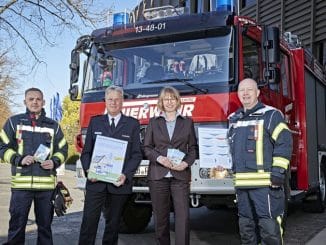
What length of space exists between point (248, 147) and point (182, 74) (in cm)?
182

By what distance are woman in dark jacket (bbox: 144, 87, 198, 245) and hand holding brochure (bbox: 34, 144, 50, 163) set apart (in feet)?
3.26

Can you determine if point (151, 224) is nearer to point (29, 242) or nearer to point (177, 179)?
point (29, 242)

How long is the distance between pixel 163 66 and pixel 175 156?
169 centimetres

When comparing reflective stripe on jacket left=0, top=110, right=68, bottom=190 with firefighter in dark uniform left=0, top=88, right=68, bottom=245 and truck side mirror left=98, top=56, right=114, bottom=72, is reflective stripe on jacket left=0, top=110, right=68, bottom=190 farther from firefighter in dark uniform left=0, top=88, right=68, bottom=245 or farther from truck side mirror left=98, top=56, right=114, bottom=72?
truck side mirror left=98, top=56, right=114, bottom=72

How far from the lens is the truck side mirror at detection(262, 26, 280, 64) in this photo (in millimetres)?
5910

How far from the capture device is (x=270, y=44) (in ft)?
19.5

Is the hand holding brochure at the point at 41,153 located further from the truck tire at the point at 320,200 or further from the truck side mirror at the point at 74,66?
the truck tire at the point at 320,200

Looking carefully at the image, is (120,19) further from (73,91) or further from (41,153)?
(41,153)

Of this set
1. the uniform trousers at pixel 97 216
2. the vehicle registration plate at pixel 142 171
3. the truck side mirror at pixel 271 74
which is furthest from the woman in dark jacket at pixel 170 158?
the truck side mirror at pixel 271 74

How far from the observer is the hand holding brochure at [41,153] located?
196 inches

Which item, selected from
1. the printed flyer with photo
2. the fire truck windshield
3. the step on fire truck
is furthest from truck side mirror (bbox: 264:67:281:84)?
the printed flyer with photo

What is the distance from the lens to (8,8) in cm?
1040

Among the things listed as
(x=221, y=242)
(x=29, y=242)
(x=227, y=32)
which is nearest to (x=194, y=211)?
(x=221, y=242)

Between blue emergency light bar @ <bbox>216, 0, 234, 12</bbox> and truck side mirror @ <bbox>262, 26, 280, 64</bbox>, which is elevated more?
blue emergency light bar @ <bbox>216, 0, 234, 12</bbox>
